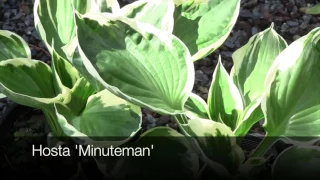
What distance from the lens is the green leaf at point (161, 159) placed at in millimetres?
611

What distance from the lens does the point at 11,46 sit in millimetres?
668

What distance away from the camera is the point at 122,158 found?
0.61 m

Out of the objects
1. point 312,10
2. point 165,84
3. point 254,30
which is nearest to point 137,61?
point 165,84

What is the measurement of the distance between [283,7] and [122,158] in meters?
0.89

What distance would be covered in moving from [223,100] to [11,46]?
0.95 ft

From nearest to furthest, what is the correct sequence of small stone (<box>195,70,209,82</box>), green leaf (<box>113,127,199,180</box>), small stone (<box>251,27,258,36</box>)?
green leaf (<box>113,127,199,180</box>) < small stone (<box>195,70,209,82</box>) < small stone (<box>251,27,258,36</box>)

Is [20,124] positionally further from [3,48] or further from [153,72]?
[153,72]

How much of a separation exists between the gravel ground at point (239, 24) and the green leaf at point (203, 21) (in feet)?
1.61

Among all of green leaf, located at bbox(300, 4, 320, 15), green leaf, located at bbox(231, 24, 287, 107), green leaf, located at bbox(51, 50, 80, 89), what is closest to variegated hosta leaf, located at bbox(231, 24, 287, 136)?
green leaf, located at bbox(231, 24, 287, 107)

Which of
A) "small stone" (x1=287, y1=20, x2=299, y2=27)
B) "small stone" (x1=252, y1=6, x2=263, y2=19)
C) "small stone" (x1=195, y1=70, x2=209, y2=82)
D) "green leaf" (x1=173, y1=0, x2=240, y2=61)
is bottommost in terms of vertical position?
"small stone" (x1=195, y1=70, x2=209, y2=82)

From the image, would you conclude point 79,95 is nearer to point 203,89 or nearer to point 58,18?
point 58,18

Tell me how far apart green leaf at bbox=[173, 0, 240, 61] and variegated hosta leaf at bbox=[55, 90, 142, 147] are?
4.4 inches

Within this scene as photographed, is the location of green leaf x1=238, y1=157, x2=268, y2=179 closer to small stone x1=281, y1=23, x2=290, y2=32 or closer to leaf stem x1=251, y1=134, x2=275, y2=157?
leaf stem x1=251, y1=134, x2=275, y2=157

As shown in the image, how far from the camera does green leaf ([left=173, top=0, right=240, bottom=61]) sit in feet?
2.08
